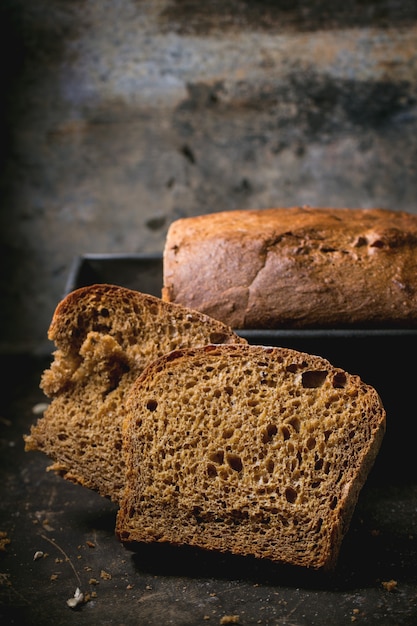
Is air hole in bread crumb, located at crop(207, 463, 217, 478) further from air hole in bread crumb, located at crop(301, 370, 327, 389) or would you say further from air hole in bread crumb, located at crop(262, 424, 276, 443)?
air hole in bread crumb, located at crop(301, 370, 327, 389)

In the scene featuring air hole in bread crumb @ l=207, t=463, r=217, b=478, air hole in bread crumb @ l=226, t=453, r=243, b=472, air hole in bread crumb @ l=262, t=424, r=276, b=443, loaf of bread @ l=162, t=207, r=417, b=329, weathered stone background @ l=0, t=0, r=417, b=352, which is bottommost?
air hole in bread crumb @ l=207, t=463, r=217, b=478

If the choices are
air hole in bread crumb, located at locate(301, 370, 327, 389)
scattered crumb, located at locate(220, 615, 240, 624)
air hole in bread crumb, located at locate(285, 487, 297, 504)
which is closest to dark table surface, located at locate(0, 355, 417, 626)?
scattered crumb, located at locate(220, 615, 240, 624)

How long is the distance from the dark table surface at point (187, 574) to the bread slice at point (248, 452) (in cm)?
8

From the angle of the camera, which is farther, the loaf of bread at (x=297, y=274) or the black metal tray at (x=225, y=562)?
the loaf of bread at (x=297, y=274)

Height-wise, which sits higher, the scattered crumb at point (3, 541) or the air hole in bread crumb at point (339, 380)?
the air hole in bread crumb at point (339, 380)

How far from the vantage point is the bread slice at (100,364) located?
95.0 inches

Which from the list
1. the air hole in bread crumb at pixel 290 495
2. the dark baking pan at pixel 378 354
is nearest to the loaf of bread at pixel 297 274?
the dark baking pan at pixel 378 354

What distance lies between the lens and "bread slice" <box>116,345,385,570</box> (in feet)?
7.04

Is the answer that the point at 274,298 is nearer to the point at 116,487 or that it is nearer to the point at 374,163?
the point at 116,487

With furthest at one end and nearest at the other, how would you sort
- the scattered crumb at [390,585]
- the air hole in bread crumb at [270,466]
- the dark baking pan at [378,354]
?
the dark baking pan at [378,354]
the air hole in bread crumb at [270,466]
the scattered crumb at [390,585]

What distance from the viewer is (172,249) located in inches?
113

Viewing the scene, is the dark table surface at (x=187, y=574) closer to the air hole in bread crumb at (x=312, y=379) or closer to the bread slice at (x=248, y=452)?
the bread slice at (x=248, y=452)

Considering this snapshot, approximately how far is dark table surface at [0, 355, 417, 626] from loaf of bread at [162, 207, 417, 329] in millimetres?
277

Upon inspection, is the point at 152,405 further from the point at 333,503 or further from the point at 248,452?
the point at 333,503
